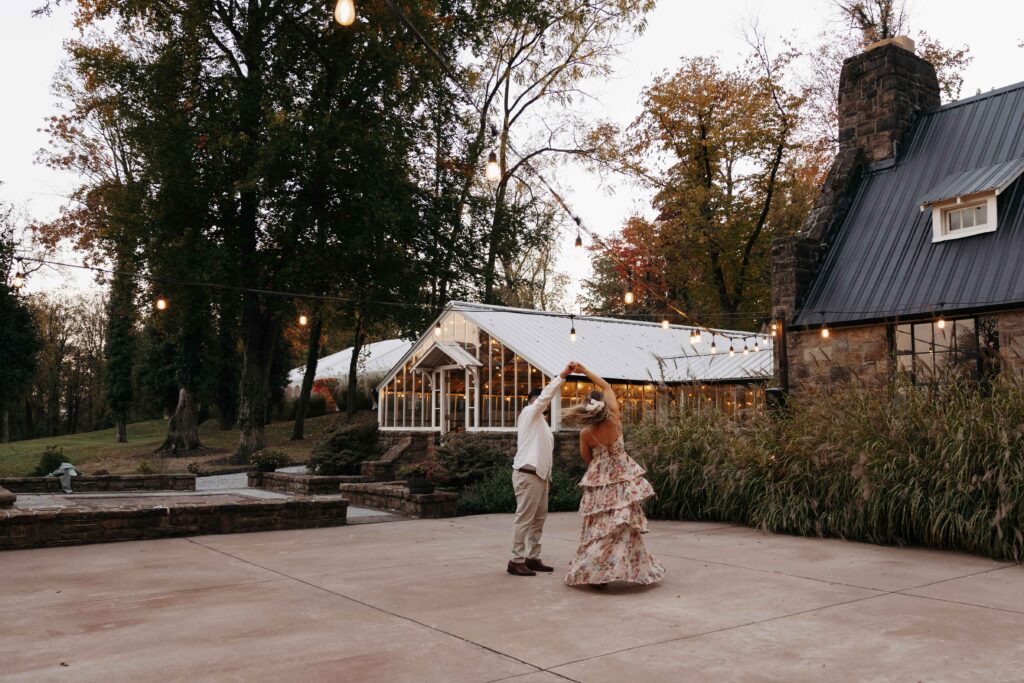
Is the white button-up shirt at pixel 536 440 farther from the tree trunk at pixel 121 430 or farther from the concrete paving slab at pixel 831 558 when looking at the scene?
the tree trunk at pixel 121 430

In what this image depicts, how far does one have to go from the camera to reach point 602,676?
4406 mm

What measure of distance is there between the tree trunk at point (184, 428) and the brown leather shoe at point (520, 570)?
23.3m

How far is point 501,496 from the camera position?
13.6 meters

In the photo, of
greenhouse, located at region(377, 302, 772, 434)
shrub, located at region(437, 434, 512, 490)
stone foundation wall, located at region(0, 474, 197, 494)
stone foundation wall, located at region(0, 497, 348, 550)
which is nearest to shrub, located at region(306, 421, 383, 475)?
greenhouse, located at region(377, 302, 772, 434)

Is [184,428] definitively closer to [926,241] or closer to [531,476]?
[531,476]

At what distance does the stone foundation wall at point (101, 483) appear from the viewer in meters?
16.6

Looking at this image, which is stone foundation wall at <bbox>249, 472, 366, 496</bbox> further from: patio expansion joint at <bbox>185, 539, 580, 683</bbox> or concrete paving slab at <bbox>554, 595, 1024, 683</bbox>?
concrete paving slab at <bbox>554, 595, 1024, 683</bbox>

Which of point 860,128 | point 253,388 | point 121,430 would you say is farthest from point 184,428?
point 860,128

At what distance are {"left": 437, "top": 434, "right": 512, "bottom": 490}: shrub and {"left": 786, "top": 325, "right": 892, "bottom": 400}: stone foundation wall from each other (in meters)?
5.69

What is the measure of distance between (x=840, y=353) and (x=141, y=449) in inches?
999

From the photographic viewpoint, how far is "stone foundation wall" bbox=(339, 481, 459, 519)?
504 inches

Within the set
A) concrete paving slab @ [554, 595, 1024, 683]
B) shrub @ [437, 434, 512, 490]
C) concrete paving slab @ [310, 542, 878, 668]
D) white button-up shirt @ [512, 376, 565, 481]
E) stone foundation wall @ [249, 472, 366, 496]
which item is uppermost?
white button-up shirt @ [512, 376, 565, 481]

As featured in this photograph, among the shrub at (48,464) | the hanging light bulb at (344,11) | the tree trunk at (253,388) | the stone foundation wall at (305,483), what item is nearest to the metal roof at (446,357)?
the stone foundation wall at (305,483)

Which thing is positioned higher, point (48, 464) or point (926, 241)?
point (926, 241)
